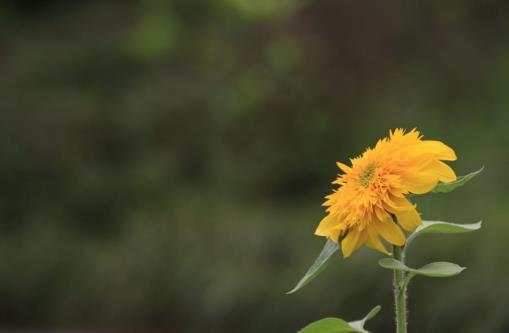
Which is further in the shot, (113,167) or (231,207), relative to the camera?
(113,167)

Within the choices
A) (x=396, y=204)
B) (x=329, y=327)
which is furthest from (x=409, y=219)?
(x=329, y=327)

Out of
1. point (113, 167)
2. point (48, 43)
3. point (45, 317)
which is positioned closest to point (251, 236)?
point (45, 317)

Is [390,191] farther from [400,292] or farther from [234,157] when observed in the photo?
[234,157]

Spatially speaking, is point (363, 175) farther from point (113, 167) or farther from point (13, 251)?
point (113, 167)

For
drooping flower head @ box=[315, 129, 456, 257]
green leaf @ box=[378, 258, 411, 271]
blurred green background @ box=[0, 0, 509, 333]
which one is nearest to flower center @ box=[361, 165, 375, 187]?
drooping flower head @ box=[315, 129, 456, 257]

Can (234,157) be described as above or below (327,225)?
above

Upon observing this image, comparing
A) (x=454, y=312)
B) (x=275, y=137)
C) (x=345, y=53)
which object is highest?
(x=345, y=53)
